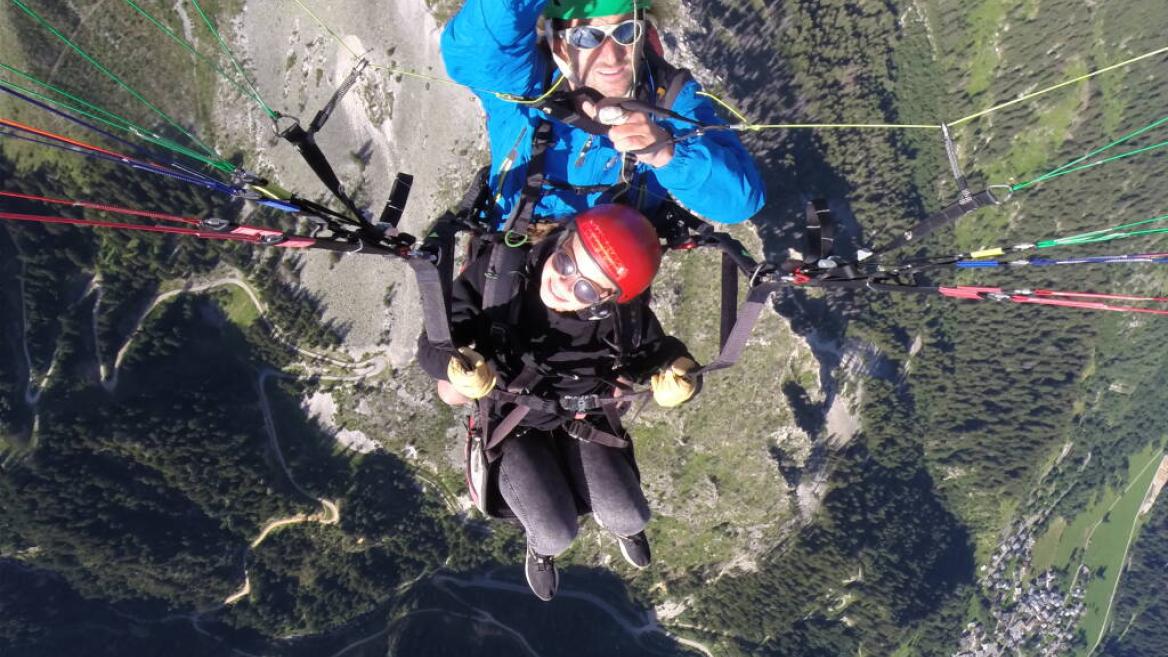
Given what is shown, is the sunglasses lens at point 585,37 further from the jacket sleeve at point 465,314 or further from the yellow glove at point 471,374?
the yellow glove at point 471,374

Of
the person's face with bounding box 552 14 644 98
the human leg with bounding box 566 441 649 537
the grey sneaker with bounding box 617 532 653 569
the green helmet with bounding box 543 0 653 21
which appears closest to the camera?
the green helmet with bounding box 543 0 653 21

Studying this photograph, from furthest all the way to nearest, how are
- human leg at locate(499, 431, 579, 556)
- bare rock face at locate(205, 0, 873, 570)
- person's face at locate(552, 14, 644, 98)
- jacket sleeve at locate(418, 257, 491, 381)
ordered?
bare rock face at locate(205, 0, 873, 570), human leg at locate(499, 431, 579, 556), jacket sleeve at locate(418, 257, 491, 381), person's face at locate(552, 14, 644, 98)

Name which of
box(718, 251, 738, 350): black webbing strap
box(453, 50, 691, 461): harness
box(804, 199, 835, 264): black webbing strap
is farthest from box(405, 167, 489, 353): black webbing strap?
box(804, 199, 835, 264): black webbing strap

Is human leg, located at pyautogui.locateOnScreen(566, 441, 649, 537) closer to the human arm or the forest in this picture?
the human arm

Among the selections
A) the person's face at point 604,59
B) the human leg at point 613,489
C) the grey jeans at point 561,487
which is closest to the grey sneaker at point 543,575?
the grey jeans at point 561,487

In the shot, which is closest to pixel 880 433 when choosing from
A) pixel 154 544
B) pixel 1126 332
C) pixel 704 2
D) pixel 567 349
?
pixel 704 2

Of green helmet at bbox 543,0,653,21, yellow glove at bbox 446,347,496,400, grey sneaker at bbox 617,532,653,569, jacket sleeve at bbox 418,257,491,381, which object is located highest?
green helmet at bbox 543,0,653,21
